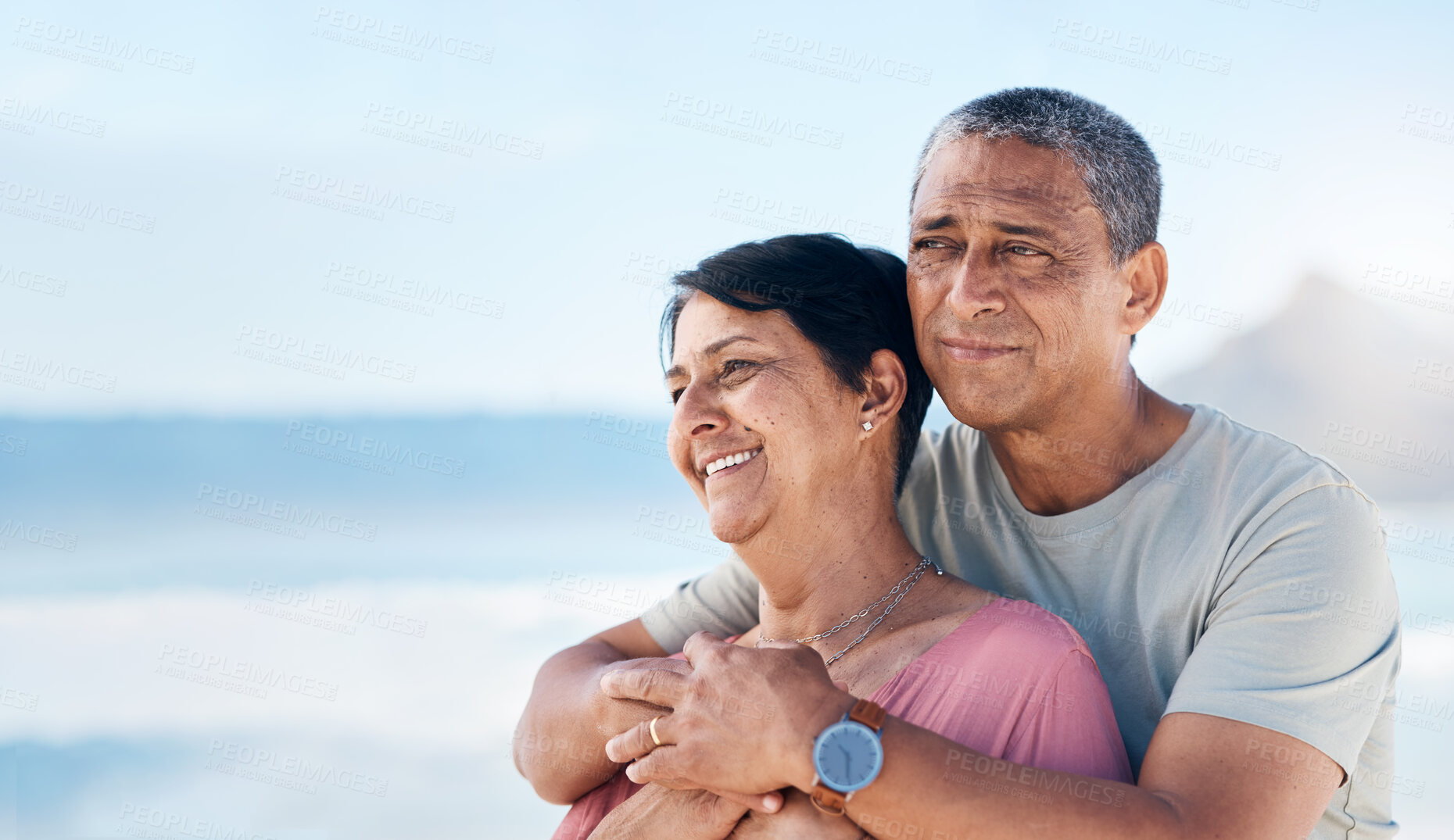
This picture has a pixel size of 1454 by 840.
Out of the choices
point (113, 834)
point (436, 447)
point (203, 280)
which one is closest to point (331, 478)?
point (436, 447)

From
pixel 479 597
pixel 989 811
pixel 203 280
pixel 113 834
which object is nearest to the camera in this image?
pixel 989 811

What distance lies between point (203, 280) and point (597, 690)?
9279 millimetres

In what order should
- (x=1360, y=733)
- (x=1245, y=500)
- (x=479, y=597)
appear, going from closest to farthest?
(x=1360, y=733) < (x=1245, y=500) < (x=479, y=597)

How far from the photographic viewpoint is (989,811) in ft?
5.75

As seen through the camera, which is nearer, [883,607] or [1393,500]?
[883,607]

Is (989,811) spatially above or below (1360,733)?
above

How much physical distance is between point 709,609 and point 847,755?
1.29 meters

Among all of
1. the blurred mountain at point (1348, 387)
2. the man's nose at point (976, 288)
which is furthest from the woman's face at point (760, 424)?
the blurred mountain at point (1348, 387)

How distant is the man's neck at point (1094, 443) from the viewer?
2506 mm

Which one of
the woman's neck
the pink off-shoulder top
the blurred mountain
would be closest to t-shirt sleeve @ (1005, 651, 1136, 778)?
the pink off-shoulder top

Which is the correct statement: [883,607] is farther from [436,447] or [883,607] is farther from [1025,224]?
[436,447]

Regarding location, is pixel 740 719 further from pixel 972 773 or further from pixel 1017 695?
pixel 1017 695

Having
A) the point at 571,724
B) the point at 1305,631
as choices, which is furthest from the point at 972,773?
the point at 571,724

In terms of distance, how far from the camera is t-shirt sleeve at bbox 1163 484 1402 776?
1.96 metres
